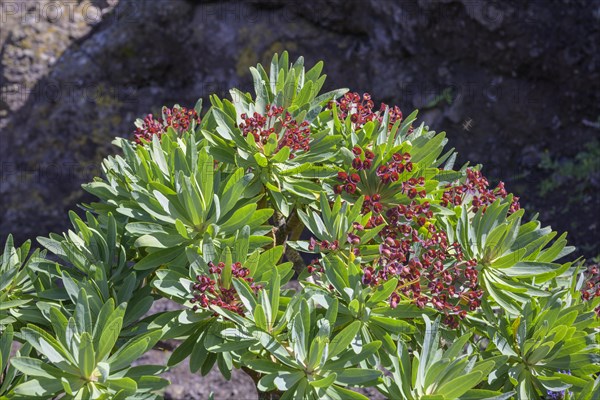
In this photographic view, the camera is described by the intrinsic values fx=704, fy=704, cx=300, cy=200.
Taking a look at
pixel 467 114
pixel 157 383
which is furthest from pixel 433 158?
pixel 467 114

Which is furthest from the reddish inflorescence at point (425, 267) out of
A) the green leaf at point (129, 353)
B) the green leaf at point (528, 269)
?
the green leaf at point (129, 353)

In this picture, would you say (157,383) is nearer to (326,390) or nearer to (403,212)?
(326,390)

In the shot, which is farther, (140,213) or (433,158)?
(433,158)

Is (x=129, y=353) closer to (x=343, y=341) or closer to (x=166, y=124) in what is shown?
(x=343, y=341)

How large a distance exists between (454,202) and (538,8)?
4091 mm

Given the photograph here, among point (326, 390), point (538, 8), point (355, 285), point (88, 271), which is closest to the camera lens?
point (326, 390)

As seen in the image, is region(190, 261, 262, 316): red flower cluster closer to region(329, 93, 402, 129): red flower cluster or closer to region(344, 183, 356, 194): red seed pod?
region(344, 183, 356, 194): red seed pod

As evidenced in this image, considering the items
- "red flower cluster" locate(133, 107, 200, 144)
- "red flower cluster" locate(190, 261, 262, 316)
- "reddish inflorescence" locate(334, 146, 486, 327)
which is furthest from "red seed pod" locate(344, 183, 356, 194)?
"red flower cluster" locate(133, 107, 200, 144)

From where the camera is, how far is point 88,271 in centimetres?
224

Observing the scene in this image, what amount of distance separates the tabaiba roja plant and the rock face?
151 inches

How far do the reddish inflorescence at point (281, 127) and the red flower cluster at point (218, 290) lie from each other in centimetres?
49

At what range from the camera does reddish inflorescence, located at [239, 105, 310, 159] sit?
7.80 feet

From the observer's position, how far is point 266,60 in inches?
260

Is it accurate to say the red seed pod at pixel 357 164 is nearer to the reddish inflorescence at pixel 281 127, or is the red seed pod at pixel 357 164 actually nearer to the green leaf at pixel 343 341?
the reddish inflorescence at pixel 281 127
